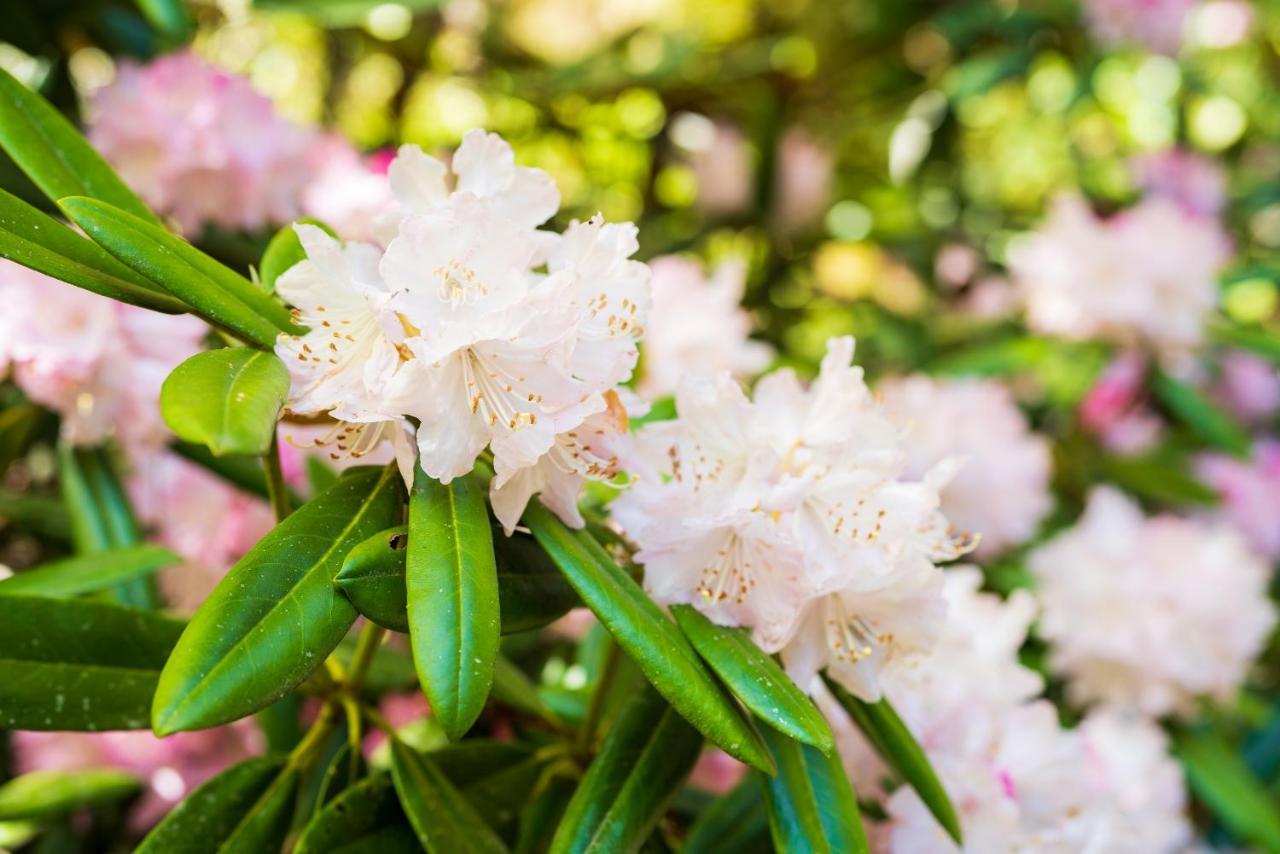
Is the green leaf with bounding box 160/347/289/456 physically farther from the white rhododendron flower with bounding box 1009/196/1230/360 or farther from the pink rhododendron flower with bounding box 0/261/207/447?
the white rhododendron flower with bounding box 1009/196/1230/360

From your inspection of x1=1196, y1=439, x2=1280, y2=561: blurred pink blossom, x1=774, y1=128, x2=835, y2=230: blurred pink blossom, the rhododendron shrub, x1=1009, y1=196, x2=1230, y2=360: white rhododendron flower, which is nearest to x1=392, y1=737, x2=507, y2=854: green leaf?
the rhododendron shrub

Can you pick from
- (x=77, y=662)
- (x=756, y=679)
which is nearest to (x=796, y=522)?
(x=756, y=679)

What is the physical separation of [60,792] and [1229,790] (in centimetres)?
125

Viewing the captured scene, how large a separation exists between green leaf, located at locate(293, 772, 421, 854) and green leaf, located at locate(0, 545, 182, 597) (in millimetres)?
251

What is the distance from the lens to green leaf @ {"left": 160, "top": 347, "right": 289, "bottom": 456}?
0.48 m

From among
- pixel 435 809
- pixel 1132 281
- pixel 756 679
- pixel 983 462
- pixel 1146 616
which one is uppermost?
pixel 756 679

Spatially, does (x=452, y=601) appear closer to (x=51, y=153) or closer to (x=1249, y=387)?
(x=51, y=153)

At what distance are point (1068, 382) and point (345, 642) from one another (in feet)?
3.57

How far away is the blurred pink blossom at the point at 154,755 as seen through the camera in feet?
3.42

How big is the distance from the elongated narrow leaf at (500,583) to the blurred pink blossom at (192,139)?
0.72m

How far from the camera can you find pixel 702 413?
2.24 feet

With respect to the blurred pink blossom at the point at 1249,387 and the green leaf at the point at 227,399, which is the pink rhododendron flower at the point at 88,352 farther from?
the blurred pink blossom at the point at 1249,387

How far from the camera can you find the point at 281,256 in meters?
0.64

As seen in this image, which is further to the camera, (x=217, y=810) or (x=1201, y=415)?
(x=1201, y=415)
